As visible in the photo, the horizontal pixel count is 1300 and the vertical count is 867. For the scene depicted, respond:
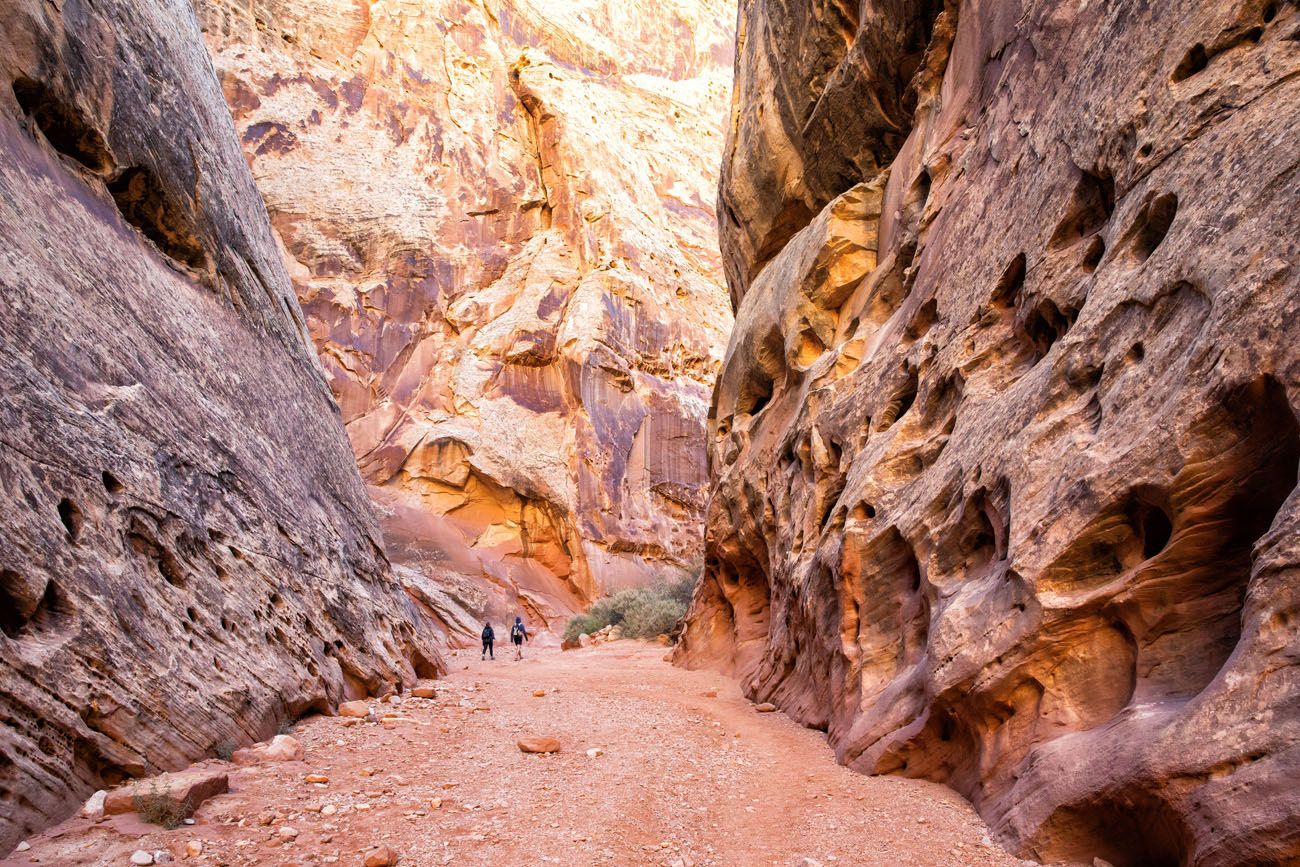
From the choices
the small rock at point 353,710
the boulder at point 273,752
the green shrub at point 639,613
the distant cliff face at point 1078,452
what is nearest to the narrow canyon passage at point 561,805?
the boulder at point 273,752

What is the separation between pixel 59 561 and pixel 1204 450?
738 cm

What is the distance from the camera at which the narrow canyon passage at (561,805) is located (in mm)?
4199

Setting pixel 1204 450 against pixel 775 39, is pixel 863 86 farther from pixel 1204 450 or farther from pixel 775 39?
pixel 1204 450

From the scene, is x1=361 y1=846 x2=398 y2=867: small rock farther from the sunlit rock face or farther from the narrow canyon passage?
the sunlit rock face

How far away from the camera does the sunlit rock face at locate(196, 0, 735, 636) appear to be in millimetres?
32125

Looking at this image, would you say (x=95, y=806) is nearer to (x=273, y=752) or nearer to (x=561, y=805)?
(x=273, y=752)

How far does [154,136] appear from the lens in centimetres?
958

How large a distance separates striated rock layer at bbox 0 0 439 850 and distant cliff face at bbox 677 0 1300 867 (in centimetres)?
586

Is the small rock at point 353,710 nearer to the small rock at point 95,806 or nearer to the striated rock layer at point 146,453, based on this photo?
the striated rock layer at point 146,453

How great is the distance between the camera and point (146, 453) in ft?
22.3

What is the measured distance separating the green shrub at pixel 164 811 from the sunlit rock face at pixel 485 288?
2331 centimetres

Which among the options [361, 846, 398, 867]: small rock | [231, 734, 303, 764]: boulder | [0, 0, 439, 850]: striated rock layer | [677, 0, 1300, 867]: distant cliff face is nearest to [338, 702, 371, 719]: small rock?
[0, 0, 439, 850]: striated rock layer

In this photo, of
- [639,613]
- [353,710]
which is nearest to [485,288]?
[639,613]

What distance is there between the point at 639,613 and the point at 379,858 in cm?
2006
